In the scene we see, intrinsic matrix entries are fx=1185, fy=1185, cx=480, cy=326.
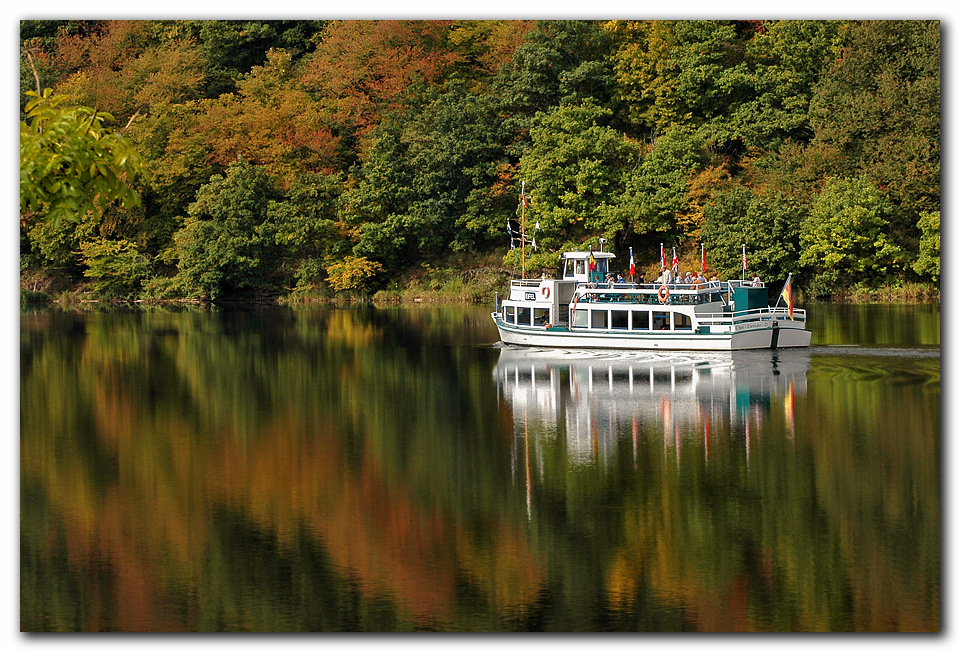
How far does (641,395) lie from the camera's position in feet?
63.9

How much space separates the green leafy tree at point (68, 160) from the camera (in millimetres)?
6230

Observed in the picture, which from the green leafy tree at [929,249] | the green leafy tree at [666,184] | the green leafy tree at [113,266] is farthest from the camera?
the green leafy tree at [113,266]

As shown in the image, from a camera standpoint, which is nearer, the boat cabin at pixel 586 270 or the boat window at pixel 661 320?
the boat window at pixel 661 320

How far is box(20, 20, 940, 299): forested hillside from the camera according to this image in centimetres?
3825

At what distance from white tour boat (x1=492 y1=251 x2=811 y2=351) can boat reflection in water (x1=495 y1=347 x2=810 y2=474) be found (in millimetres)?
508

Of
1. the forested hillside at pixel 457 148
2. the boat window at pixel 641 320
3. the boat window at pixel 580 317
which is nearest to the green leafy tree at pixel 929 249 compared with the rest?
the forested hillside at pixel 457 148

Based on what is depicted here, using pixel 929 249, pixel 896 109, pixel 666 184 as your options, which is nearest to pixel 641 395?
pixel 929 249

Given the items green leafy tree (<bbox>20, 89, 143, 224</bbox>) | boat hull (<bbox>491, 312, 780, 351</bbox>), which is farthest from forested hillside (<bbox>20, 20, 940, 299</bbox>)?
green leafy tree (<bbox>20, 89, 143, 224</bbox>)

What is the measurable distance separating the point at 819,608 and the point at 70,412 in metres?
13.5

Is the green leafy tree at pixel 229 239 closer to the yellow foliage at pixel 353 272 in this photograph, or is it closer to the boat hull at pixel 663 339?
the yellow foliage at pixel 353 272

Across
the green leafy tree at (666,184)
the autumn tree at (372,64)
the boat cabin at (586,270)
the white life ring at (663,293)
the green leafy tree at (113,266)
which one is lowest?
the white life ring at (663,293)

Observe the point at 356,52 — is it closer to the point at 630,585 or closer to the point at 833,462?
the point at 833,462

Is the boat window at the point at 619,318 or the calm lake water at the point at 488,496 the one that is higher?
the boat window at the point at 619,318

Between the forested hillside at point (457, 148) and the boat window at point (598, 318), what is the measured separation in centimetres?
1096
